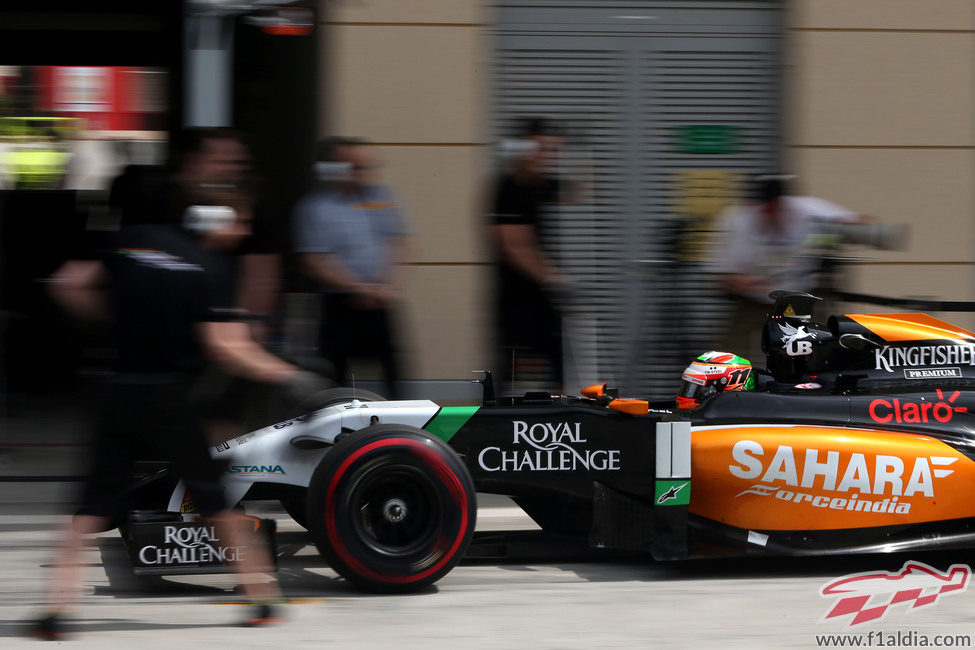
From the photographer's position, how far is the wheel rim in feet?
16.3

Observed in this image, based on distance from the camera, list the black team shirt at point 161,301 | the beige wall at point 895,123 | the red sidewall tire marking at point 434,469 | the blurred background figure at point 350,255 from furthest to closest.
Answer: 1. the beige wall at point 895,123
2. the blurred background figure at point 350,255
3. the red sidewall tire marking at point 434,469
4. the black team shirt at point 161,301

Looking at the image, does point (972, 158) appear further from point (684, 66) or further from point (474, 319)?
point (474, 319)

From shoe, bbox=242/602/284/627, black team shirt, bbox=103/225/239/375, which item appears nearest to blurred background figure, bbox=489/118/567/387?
shoe, bbox=242/602/284/627

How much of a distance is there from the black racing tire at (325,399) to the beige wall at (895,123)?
12.8ft

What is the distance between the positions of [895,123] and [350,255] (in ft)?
12.9

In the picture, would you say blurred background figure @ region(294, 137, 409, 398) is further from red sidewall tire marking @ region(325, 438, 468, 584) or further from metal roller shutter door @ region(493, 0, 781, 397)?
metal roller shutter door @ region(493, 0, 781, 397)

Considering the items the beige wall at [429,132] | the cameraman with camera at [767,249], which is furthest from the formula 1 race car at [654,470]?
the beige wall at [429,132]

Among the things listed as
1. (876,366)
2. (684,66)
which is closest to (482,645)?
(876,366)

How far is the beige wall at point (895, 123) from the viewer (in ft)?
27.3

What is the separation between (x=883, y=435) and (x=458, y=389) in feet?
11.1

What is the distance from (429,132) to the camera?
8.09 metres

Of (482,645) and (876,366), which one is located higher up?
(876,366)

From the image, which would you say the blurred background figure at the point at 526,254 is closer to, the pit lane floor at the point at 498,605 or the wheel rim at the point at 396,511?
the pit lane floor at the point at 498,605

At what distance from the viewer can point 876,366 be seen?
559 centimetres
